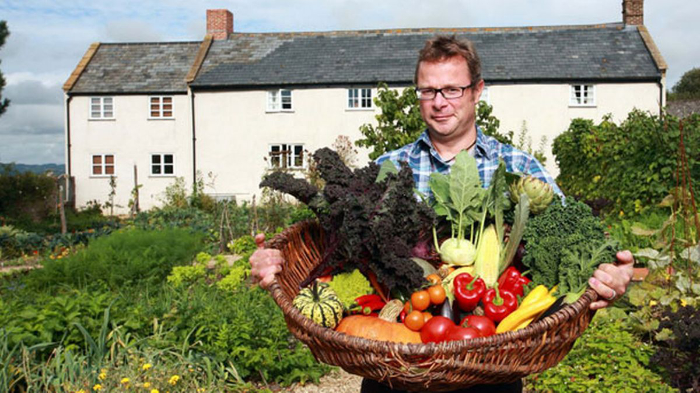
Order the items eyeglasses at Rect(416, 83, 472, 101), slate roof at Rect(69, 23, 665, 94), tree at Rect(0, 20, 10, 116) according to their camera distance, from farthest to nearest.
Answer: slate roof at Rect(69, 23, 665, 94) < tree at Rect(0, 20, 10, 116) < eyeglasses at Rect(416, 83, 472, 101)

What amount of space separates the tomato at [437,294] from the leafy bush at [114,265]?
5.03 meters

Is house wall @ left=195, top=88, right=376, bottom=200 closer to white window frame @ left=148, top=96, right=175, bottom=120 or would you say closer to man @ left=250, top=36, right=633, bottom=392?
white window frame @ left=148, top=96, right=175, bottom=120

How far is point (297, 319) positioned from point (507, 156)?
1410 mm

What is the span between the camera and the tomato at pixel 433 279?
2.04 meters

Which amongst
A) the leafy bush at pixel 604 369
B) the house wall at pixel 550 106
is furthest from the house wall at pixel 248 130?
the leafy bush at pixel 604 369

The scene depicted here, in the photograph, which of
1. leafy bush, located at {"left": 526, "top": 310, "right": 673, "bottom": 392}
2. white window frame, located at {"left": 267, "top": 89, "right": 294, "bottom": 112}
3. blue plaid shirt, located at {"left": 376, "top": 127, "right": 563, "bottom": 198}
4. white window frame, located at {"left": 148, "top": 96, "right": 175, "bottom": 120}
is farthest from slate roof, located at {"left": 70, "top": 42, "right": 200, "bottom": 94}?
blue plaid shirt, located at {"left": 376, "top": 127, "right": 563, "bottom": 198}

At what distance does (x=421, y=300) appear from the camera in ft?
6.33

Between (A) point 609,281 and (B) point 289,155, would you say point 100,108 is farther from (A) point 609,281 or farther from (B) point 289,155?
(A) point 609,281

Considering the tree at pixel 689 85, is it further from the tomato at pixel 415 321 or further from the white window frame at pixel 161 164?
the tomato at pixel 415 321

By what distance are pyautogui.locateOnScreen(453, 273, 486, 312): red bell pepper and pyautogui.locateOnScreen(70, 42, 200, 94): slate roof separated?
73.2ft

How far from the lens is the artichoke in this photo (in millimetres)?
2162

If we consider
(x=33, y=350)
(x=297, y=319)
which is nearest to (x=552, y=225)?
(x=297, y=319)

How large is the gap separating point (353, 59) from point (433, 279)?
71.2 feet

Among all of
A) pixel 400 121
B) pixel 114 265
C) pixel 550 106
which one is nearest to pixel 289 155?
pixel 550 106
